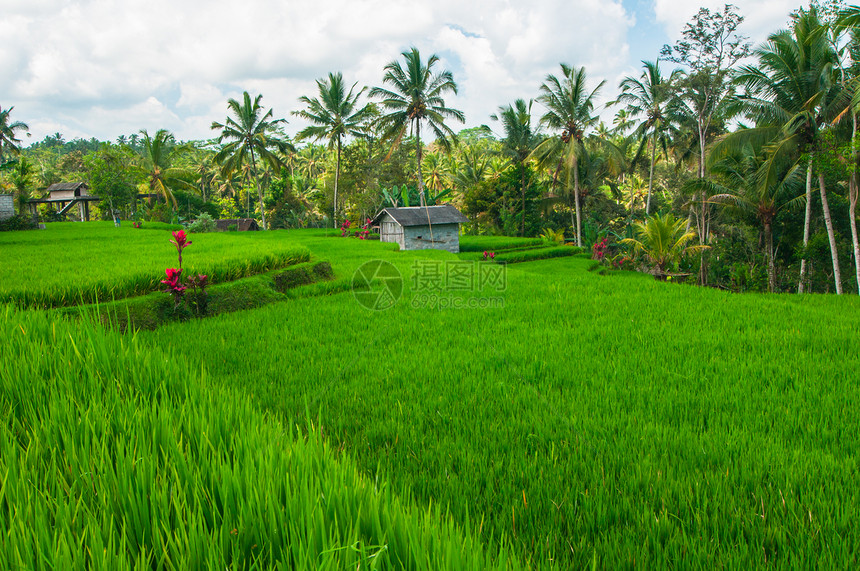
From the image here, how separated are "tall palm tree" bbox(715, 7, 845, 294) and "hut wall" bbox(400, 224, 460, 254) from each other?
11723mm

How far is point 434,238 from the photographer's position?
2120cm

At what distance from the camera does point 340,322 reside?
588 centimetres

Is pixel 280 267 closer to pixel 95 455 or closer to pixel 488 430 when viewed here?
pixel 488 430

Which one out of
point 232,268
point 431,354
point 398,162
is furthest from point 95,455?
point 398,162

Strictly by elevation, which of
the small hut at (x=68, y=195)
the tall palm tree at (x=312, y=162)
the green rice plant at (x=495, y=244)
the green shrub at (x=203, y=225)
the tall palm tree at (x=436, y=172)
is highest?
the tall palm tree at (x=312, y=162)

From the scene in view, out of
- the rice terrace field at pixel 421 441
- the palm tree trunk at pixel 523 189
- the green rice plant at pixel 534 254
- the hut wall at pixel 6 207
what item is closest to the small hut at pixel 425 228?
the green rice plant at pixel 534 254

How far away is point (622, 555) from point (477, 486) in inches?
26.6

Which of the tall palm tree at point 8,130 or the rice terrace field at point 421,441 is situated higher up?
the tall palm tree at point 8,130

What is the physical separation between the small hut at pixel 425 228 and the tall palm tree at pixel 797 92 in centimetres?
1158

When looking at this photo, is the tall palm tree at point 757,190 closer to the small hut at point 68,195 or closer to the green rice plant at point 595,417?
the green rice plant at point 595,417

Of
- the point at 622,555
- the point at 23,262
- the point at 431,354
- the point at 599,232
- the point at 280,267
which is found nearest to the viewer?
the point at 622,555

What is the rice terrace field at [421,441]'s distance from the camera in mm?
1202

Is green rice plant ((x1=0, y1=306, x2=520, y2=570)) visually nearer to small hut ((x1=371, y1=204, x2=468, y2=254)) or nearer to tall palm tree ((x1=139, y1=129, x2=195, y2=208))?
small hut ((x1=371, y1=204, x2=468, y2=254))

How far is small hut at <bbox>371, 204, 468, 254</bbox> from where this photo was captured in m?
20.7
